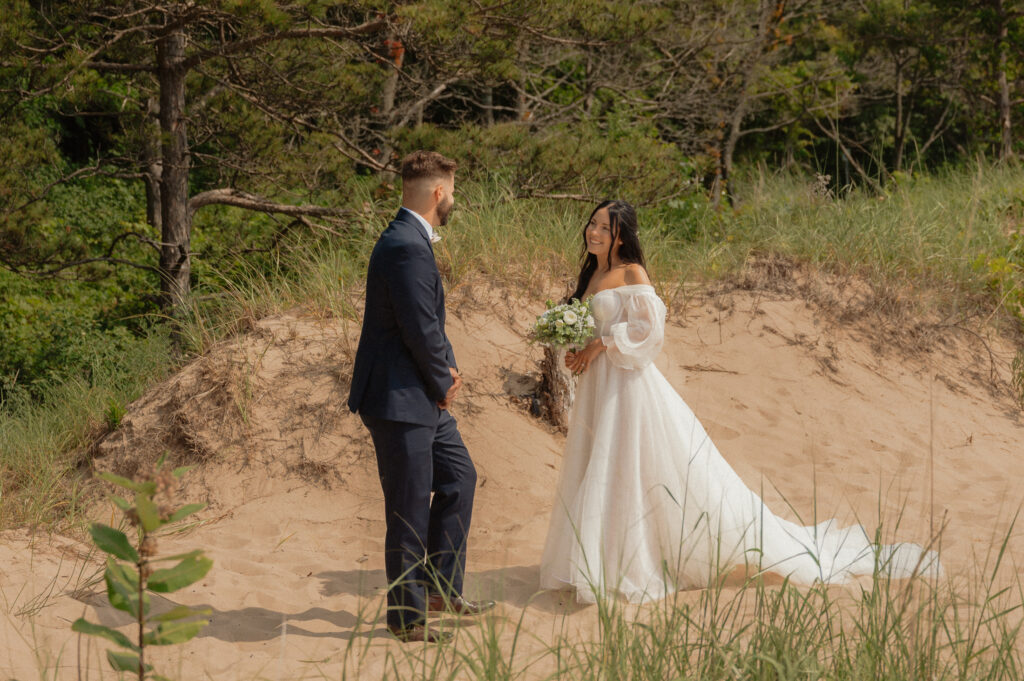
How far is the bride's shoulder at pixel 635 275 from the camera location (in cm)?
450

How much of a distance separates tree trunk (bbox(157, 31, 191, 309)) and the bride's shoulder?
16.1 ft

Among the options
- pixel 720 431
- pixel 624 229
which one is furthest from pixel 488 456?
pixel 624 229

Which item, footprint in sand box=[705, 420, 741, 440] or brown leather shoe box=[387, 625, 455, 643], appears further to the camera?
footprint in sand box=[705, 420, 741, 440]

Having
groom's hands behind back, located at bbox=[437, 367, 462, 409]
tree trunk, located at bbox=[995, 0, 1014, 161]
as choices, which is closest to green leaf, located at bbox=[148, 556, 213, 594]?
groom's hands behind back, located at bbox=[437, 367, 462, 409]

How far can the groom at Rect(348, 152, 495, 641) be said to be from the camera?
12.5 ft

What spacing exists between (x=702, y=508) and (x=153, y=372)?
15.5 ft

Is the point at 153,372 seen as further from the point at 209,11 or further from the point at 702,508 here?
the point at 702,508

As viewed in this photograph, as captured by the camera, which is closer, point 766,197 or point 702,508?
point 702,508

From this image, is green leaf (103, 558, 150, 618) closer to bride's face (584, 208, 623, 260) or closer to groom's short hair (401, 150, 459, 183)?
groom's short hair (401, 150, 459, 183)

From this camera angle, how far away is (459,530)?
13.7 ft

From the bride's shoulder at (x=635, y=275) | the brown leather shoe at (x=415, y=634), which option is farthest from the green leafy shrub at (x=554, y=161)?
the brown leather shoe at (x=415, y=634)

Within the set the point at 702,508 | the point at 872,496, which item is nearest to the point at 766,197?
the point at 872,496

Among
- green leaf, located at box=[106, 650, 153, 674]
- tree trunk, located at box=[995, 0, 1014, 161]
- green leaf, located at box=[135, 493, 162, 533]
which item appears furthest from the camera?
tree trunk, located at box=[995, 0, 1014, 161]

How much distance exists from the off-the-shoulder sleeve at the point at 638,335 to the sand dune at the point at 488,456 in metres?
1.15
